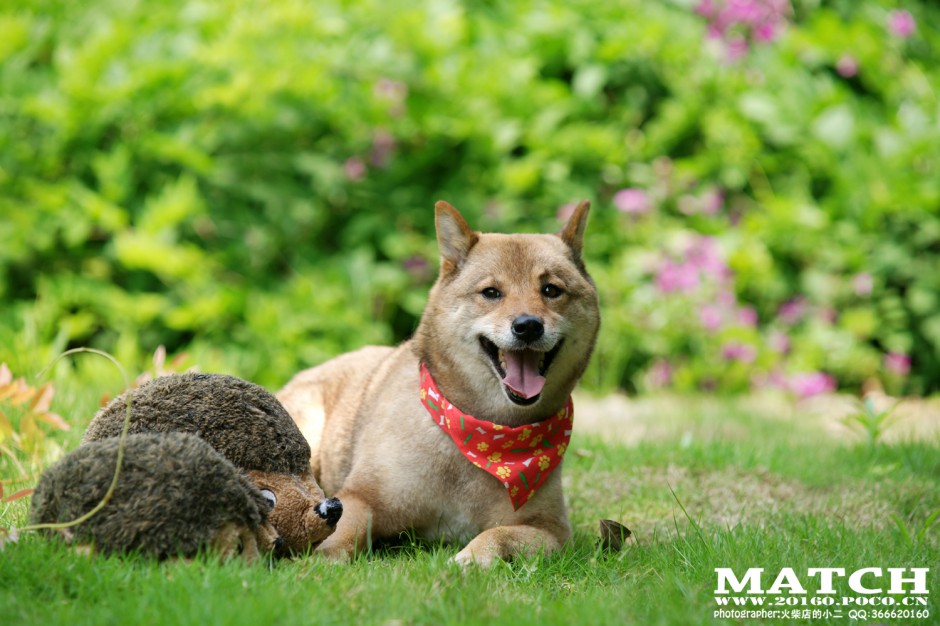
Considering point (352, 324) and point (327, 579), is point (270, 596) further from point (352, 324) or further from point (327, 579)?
point (352, 324)

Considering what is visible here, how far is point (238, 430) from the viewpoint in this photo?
122 inches

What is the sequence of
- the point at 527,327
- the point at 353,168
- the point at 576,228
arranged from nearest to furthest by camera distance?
1. the point at 527,327
2. the point at 576,228
3. the point at 353,168

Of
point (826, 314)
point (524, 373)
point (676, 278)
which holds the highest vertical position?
point (524, 373)

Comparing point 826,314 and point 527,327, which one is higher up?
point 527,327

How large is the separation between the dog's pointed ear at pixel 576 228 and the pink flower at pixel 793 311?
165 inches

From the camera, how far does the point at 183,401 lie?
10.2ft

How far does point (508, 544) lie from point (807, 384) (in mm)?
4805

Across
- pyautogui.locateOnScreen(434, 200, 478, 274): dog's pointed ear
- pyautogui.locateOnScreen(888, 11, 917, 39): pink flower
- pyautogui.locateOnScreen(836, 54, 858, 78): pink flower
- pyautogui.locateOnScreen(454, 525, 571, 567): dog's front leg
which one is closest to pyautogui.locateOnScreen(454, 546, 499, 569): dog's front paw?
pyautogui.locateOnScreen(454, 525, 571, 567): dog's front leg

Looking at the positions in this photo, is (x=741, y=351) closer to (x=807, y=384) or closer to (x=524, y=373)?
(x=807, y=384)

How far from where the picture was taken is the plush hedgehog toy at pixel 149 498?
2621 mm

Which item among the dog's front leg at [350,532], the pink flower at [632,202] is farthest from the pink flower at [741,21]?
the dog's front leg at [350,532]

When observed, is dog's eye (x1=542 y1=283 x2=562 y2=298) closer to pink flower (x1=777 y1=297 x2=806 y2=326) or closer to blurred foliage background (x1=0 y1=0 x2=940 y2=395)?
blurred foliage background (x1=0 y1=0 x2=940 y2=395)

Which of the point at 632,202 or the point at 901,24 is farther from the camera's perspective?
the point at 901,24

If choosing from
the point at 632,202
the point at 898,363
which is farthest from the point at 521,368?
the point at 898,363
